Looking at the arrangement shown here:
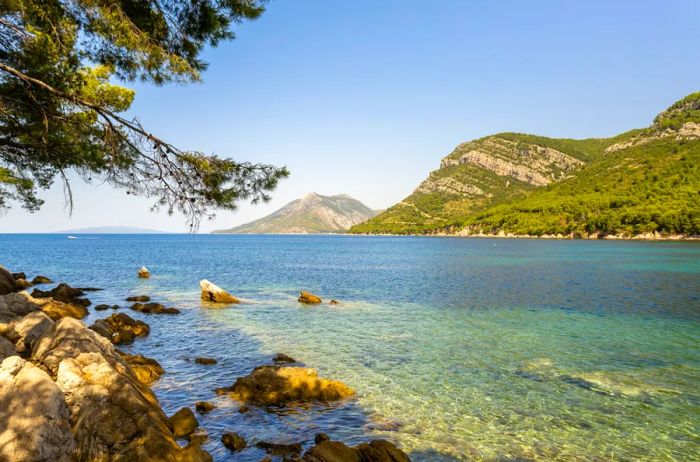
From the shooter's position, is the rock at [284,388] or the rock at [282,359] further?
the rock at [282,359]

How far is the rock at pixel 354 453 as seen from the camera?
902cm

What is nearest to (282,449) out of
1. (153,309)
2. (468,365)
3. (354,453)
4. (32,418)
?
(354,453)

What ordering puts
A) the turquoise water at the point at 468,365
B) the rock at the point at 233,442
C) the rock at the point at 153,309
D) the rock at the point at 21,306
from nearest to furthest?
the rock at the point at 233,442, the turquoise water at the point at 468,365, the rock at the point at 21,306, the rock at the point at 153,309

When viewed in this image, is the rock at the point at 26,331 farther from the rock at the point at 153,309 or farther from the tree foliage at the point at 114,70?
the rock at the point at 153,309

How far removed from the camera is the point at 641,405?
13.9 metres

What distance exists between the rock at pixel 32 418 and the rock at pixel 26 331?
3912mm

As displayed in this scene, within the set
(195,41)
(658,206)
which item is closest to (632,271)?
(195,41)

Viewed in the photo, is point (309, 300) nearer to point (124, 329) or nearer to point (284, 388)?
point (124, 329)

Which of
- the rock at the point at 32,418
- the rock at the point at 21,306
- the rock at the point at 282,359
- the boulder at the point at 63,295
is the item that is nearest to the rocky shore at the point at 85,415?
the rock at the point at 32,418

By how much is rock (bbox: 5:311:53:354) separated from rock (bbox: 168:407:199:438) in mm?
4718

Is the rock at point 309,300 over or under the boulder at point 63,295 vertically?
under

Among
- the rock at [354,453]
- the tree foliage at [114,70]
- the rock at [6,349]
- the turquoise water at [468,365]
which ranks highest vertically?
the tree foliage at [114,70]

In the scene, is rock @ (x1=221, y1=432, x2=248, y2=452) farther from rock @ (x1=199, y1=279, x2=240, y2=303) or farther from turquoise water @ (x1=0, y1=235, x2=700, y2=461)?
rock @ (x1=199, y1=279, x2=240, y2=303)

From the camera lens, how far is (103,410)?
8.66 metres
